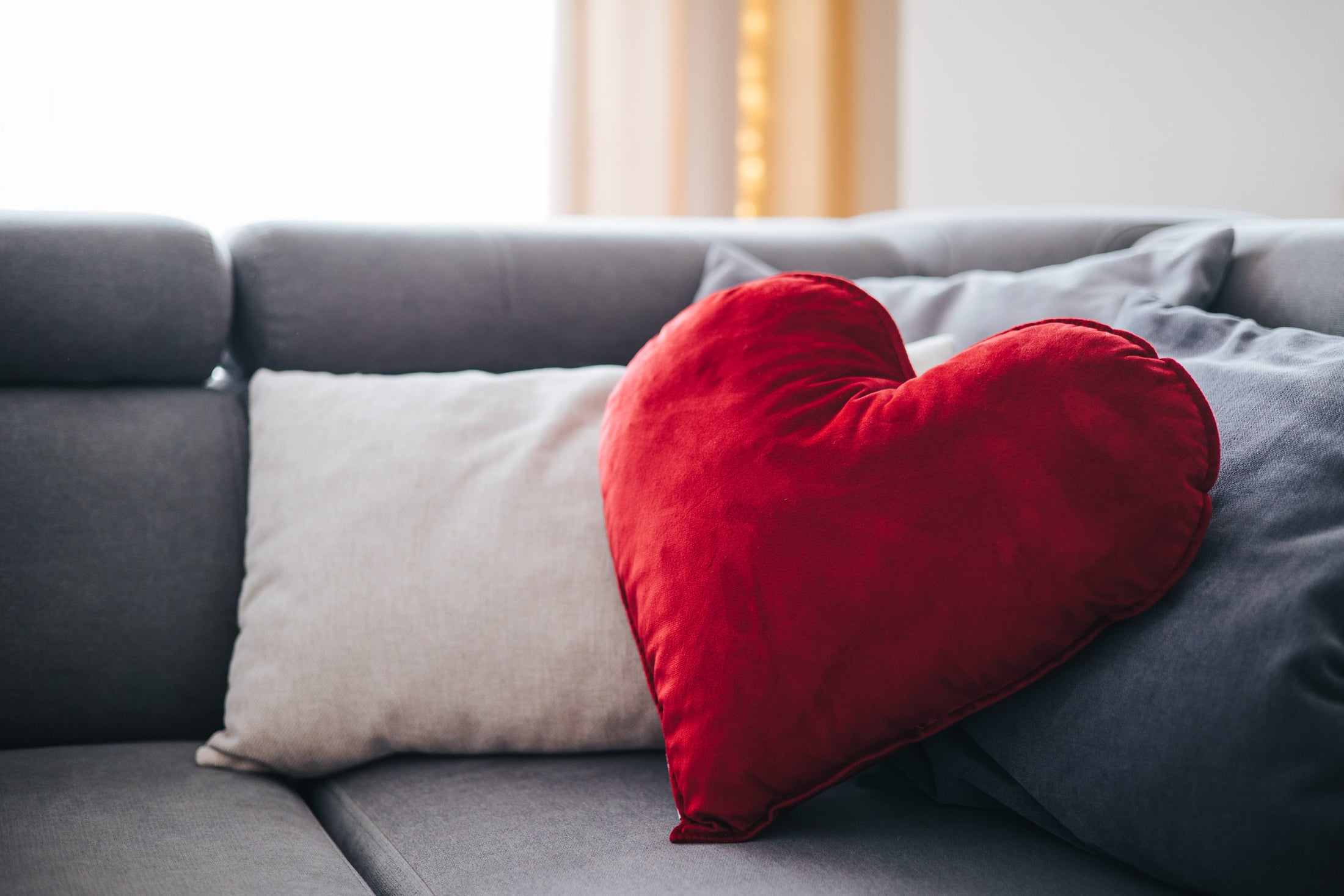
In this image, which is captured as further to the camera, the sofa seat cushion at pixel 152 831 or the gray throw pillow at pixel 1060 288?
the gray throw pillow at pixel 1060 288

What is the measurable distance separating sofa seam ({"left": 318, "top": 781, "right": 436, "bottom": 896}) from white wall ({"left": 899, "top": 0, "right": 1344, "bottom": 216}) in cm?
195

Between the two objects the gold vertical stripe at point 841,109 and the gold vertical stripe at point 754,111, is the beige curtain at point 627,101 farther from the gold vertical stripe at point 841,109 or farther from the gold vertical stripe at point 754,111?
the gold vertical stripe at point 841,109

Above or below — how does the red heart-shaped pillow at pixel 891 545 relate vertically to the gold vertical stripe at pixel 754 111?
below

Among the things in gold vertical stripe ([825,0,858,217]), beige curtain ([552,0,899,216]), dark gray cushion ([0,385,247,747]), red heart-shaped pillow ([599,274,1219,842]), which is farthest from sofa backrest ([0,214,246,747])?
gold vertical stripe ([825,0,858,217])

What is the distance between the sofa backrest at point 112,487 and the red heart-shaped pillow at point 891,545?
A: 513 mm

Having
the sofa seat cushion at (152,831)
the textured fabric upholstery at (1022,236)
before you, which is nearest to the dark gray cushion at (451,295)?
the textured fabric upholstery at (1022,236)

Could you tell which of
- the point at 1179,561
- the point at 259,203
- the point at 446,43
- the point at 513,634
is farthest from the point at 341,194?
the point at 1179,561

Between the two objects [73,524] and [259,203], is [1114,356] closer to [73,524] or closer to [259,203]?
[73,524]

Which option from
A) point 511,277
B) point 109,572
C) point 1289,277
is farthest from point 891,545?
point 109,572

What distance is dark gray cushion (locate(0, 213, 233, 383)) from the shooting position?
1019mm

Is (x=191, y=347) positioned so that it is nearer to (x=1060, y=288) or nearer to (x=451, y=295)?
(x=451, y=295)

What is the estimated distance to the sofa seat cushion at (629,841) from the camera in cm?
68

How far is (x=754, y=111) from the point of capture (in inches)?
110

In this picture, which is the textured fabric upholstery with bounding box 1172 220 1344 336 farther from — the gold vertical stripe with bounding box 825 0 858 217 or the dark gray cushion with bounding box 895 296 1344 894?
the gold vertical stripe with bounding box 825 0 858 217
